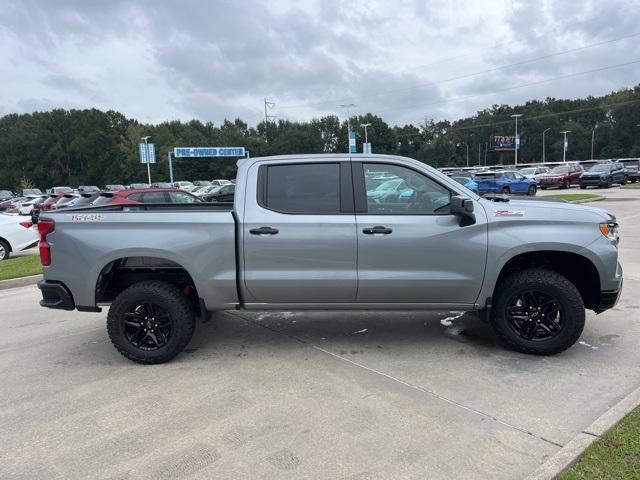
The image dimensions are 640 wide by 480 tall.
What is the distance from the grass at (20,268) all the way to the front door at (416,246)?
7.57 m

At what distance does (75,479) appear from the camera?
2.85 metres

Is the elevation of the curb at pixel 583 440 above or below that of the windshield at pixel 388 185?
below

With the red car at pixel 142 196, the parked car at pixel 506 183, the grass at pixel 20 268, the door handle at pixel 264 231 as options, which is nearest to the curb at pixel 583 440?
the door handle at pixel 264 231

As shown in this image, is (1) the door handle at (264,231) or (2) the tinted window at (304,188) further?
(2) the tinted window at (304,188)

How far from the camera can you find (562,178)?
33.1 m

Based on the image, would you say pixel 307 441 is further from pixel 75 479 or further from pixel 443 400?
pixel 75 479

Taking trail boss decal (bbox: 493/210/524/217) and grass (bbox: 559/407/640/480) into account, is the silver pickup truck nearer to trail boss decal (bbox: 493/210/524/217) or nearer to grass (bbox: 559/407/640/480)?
trail boss decal (bbox: 493/210/524/217)

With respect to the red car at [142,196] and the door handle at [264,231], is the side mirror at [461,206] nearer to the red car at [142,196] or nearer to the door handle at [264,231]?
the door handle at [264,231]

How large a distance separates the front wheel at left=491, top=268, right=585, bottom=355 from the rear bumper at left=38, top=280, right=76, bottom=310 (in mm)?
3994

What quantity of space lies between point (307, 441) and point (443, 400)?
1159mm

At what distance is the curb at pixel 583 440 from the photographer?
2700 mm

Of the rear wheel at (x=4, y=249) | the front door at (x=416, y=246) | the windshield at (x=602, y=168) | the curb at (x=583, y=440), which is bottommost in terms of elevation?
the curb at (x=583, y=440)

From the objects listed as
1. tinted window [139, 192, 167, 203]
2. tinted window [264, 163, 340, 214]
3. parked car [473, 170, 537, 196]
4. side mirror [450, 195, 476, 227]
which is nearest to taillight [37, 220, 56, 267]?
tinted window [264, 163, 340, 214]

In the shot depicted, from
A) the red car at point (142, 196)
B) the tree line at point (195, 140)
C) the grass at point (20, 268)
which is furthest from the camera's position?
the tree line at point (195, 140)
